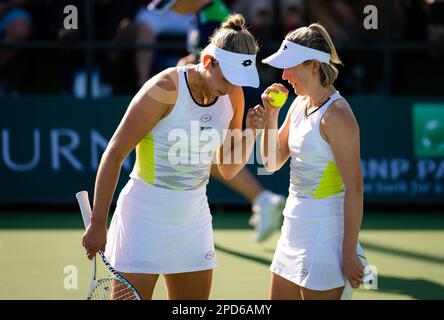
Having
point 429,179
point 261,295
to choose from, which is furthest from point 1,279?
point 429,179

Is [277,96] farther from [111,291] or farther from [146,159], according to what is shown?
[111,291]

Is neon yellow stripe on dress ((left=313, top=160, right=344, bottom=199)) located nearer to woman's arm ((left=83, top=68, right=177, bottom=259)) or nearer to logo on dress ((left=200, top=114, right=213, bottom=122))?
logo on dress ((left=200, top=114, right=213, bottom=122))

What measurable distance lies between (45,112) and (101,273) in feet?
10.9

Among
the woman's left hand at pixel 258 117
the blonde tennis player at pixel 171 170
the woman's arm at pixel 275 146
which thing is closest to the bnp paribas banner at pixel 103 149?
the woman's arm at pixel 275 146

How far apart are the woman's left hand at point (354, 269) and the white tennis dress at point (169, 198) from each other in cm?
69

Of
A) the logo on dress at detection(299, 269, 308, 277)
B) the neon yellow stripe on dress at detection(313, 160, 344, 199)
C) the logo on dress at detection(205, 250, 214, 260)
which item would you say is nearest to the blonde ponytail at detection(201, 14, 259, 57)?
the neon yellow stripe on dress at detection(313, 160, 344, 199)

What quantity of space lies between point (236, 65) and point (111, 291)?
3.91ft

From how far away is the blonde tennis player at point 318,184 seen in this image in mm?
4016

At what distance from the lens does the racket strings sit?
3.94m

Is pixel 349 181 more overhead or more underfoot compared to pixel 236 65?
more underfoot

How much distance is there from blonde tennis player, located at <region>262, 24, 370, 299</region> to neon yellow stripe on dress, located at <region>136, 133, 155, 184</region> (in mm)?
611

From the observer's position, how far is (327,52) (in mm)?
4215

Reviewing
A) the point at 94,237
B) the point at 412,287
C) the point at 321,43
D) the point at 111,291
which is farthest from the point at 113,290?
the point at 412,287

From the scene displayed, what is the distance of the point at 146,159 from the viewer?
4.17 m
